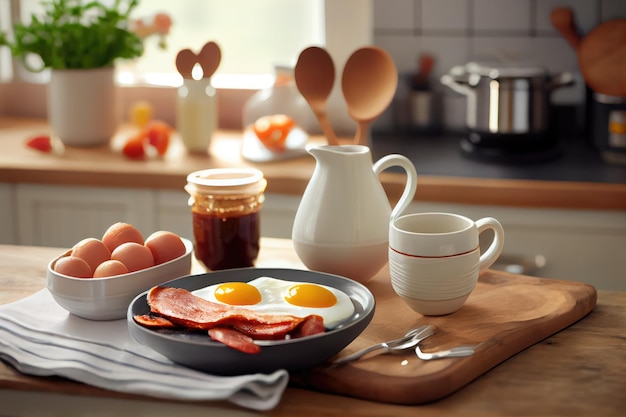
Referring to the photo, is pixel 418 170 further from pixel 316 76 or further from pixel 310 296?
pixel 310 296

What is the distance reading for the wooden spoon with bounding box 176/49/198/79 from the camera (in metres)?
1.46

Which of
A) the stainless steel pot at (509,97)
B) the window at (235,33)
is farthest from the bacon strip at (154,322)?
the window at (235,33)

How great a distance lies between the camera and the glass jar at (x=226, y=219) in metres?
1.42

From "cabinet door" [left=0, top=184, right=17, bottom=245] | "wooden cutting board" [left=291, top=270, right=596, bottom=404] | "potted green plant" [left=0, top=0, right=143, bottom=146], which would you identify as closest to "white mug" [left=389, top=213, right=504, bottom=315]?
"wooden cutting board" [left=291, top=270, right=596, bottom=404]

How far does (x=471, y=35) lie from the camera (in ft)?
8.98

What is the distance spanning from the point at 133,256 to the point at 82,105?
155 centimetres

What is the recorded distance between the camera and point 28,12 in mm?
3229

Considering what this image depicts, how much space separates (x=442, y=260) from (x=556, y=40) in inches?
64.3

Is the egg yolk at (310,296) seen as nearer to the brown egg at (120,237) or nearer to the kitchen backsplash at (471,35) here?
the brown egg at (120,237)

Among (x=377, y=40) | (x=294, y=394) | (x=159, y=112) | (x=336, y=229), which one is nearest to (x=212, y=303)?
(x=294, y=394)

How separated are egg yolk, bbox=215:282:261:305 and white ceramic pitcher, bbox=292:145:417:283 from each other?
208 mm

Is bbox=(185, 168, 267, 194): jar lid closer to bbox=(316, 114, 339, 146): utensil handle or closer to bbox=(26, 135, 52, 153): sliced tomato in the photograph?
bbox=(316, 114, 339, 146): utensil handle

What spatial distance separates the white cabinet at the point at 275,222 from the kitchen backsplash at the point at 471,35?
2.11 feet

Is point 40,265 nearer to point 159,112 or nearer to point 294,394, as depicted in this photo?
point 294,394
